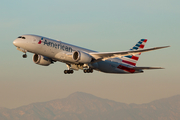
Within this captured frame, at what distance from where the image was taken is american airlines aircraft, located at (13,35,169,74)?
4869 cm

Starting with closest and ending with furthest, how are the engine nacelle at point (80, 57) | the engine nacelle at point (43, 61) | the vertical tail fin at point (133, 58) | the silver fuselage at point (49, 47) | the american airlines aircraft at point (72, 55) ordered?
the silver fuselage at point (49, 47) → the american airlines aircraft at point (72, 55) → the engine nacelle at point (80, 57) → the engine nacelle at point (43, 61) → the vertical tail fin at point (133, 58)

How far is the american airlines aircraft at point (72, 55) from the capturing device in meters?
48.7

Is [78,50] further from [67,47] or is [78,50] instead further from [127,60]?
[127,60]

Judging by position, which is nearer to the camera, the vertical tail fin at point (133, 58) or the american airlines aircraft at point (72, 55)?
the american airlines aircraft at point (72, 55)

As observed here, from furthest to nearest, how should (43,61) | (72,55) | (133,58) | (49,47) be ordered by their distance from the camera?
(133,58), (43,61), (72,55), (49,47)

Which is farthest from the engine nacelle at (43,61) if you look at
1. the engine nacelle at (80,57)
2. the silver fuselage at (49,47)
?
the engine nacelle at (80,57)

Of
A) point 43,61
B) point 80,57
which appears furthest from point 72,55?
point 43,61

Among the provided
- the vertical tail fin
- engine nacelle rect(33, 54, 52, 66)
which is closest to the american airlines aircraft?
Answer: engine nacelle rect(33, 54, 52, 66)

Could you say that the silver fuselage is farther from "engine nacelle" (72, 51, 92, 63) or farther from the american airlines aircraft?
"engine nacelle" (72, 51, 92, 63)

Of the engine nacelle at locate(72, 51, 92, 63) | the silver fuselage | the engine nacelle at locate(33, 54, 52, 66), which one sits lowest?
the engine nacelle at locate(33, 54, 52, 66)

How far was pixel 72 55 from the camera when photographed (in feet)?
164

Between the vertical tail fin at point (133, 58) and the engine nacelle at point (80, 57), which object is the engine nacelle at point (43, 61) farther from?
the vertical tail fin at point (133, 58)

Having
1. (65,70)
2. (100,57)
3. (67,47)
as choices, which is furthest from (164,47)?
(65,70)

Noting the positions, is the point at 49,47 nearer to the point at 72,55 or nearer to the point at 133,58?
the point at 72,55
